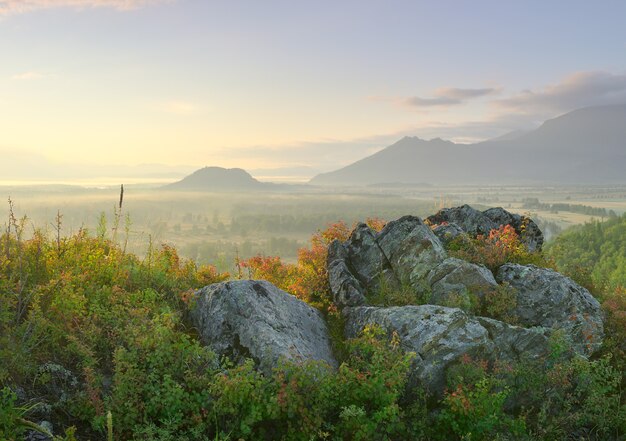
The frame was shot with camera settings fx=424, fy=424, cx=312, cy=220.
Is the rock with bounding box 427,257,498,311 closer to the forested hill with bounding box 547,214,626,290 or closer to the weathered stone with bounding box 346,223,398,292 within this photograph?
the weathered stone with bounding box 346,223,398,292

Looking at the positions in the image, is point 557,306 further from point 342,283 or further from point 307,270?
point 307,270

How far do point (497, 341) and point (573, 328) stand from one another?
2.57 metres

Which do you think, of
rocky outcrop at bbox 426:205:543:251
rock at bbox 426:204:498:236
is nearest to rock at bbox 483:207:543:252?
rocky outcrop at bbox 426:205:543:251

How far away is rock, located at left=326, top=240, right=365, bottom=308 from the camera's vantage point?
406 inches

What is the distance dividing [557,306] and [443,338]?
A: 4061 millimetres

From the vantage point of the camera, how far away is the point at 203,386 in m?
7.06

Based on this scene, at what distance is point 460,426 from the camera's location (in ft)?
23.4

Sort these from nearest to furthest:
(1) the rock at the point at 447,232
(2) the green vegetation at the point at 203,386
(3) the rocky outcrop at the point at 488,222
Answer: (2) the green vegetation at the point at 203,386 < (1) the rock at the point at 447,232 < (3) the rocky outcrop at the point at 488,222

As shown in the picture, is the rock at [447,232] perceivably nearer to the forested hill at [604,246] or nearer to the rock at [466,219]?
the rock at [466,219]

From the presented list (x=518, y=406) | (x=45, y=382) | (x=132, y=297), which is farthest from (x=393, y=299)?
(x=45, y=382)

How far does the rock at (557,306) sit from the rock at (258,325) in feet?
16.8

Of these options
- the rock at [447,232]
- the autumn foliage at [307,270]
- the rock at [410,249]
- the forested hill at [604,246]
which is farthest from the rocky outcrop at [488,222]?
the forested hill at [604,246]

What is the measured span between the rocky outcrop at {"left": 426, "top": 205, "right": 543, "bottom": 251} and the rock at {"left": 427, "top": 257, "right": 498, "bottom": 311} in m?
4.26

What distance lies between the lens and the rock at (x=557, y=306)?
387 inches
